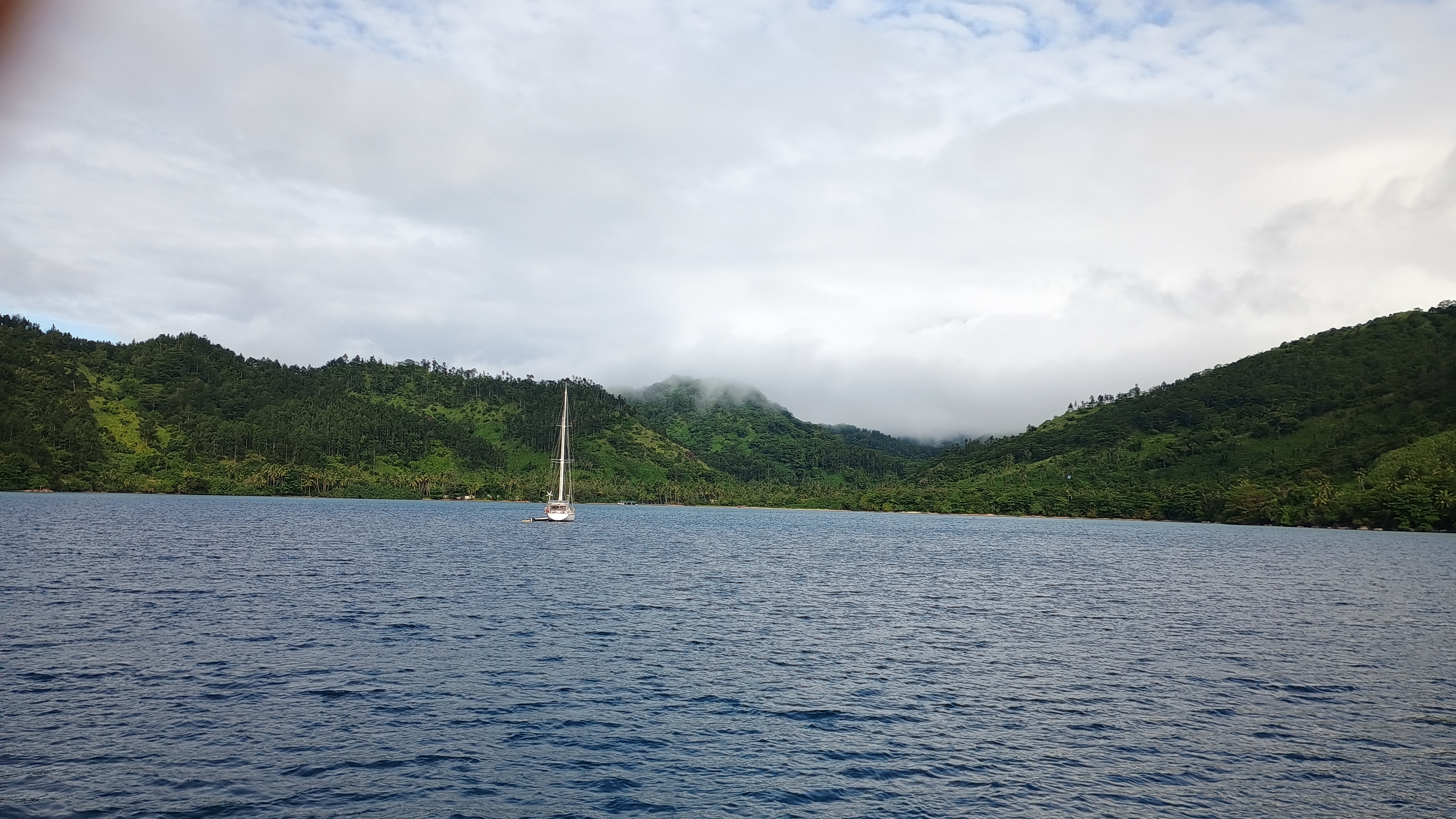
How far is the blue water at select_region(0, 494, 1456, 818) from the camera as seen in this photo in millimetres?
31016

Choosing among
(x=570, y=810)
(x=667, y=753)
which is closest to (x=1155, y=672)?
(x=667, y=753)

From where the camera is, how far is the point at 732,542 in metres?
177

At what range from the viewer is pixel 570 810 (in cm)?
2923

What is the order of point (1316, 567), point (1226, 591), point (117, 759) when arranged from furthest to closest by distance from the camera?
point (1316, 567), point (1226, 591), point (117, 759)

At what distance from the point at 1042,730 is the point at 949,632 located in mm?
26889

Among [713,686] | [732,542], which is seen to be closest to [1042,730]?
[713,686]

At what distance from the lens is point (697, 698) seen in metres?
44.3

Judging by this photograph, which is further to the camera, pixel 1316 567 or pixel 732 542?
pixel 732 542

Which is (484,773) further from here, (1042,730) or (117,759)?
(1042,730)

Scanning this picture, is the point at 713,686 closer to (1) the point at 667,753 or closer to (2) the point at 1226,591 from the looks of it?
(1) the point at 667,753

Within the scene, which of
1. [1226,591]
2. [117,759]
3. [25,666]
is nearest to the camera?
[117,759]

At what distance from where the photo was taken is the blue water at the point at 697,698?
31.0 meters

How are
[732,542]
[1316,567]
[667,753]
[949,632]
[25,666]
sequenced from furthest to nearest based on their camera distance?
[732,542] → [1316,567] → [949,632] → [25,666] → [667,753]

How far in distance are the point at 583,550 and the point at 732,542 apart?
45.4 metres
